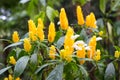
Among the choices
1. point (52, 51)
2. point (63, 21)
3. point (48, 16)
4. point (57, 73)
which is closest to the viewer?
point (57, 73)

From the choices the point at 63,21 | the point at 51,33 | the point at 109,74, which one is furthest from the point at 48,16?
the point at 109,74

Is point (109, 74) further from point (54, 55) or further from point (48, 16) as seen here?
point (48, 16)

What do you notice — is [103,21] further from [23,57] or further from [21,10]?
[21,10]

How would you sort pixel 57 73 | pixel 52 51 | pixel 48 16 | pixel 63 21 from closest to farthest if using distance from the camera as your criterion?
pixel 57 73 → pixel 52 51 → pixel 63 21 → pixel 48 16

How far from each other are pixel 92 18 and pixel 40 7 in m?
1.05

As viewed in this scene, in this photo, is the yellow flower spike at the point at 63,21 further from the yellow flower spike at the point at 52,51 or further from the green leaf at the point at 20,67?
the green leaf at the point at 20,67

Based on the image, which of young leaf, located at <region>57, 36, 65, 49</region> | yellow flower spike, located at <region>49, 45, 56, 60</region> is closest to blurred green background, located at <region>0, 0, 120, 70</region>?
young leaf, located at <region>57, 36, 65, 49</region>

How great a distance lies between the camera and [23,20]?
13.0ft

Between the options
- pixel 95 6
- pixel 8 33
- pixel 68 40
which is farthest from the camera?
pixel 95 6

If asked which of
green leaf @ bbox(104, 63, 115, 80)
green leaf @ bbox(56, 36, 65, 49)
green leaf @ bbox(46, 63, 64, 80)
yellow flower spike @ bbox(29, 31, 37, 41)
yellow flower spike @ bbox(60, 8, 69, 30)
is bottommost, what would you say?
green leaf @ bbox(104, 63, 115, 80)

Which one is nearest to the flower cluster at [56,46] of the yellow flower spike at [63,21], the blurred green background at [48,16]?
the yellow flower spike at [63,21]

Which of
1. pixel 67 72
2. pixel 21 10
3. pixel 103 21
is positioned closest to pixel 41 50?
pixel 67 72

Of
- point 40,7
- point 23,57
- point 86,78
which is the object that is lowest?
→ point 86,78

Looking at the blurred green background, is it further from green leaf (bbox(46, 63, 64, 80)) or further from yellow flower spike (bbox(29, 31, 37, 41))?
green leaf (bbox(46, 63, 64, 80))
